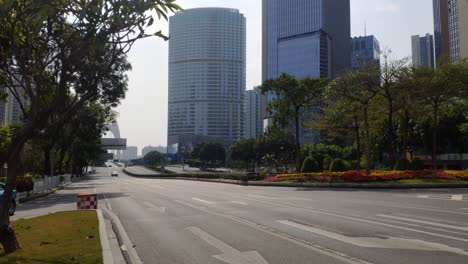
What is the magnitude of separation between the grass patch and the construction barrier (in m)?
3.11

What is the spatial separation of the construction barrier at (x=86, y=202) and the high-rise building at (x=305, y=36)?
299ft

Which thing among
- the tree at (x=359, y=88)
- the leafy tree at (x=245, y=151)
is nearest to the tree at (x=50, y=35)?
the tree at (x=359, y=88)

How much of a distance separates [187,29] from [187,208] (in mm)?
121437

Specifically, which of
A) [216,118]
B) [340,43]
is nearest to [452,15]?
[340,43]

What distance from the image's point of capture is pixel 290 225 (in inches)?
525

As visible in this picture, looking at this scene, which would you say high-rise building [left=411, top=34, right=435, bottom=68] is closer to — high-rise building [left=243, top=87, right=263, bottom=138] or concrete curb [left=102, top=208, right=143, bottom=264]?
high-rise building [left=243, top=87, right=263, bottom=138]

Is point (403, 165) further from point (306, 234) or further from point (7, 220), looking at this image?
point (7, 220)

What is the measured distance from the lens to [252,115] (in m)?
172

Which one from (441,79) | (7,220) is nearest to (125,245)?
(7,220)

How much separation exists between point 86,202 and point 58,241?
8338mm

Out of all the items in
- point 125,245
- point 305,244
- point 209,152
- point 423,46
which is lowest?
point 125,245

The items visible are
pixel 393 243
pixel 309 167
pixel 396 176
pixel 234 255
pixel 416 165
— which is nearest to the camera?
pixel 234 255

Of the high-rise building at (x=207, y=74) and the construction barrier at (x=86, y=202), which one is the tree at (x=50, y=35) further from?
the high-rise building at (x=207, y=74)

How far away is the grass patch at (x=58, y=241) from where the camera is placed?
329 inches
